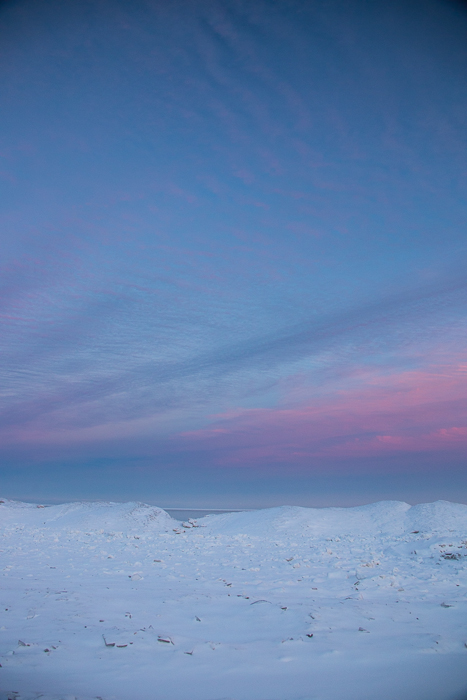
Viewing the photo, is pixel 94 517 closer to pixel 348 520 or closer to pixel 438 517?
pixel 348 520

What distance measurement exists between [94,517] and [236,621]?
58.1 feet

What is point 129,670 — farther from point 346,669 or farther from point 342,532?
point 342,532

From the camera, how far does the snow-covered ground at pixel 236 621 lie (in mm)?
4543

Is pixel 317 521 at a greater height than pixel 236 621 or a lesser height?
lesser

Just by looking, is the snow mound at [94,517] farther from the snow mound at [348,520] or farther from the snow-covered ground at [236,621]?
the snow-covered ground at [236,621]

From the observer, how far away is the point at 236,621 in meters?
6.65

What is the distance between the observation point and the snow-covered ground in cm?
454

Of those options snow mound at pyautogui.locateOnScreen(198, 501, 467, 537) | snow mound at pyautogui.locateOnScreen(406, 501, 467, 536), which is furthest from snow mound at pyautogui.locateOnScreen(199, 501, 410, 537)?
snow mound at pyautogui.locateOnScreen(406, 501, 467, 536)

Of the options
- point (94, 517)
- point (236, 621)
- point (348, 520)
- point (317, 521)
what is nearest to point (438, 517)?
point (348, 520)

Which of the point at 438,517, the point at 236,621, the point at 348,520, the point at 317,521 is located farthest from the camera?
the point at 348,520

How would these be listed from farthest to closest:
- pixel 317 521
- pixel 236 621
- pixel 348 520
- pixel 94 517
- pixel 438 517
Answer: pixel 94 517 → pixel 348 520 → pixel 317 521 → pixel 438 517 → pixel 236 621

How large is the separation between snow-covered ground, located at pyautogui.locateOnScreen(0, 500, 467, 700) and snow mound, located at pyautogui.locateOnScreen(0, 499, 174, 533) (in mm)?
6062

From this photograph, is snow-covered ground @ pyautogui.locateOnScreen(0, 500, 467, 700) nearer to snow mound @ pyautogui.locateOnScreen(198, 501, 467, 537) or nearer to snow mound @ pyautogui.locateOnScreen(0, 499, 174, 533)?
snow mound @ pyautogui.locateOnScreen(198, 501, 467, 537)

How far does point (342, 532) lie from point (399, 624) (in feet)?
41.7
